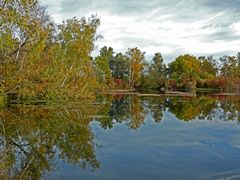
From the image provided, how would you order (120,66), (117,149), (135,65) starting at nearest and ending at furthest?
(117,149)
(135,65)
(120,66)

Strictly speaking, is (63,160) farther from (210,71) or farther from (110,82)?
(210,71)

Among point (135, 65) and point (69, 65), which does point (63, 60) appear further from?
point (135, 65)

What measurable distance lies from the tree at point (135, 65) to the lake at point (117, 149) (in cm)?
5948

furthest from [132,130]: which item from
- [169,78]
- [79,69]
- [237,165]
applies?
[169,78]

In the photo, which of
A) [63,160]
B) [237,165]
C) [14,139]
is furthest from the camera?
[14,139]

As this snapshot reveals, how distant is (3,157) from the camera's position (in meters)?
10.5

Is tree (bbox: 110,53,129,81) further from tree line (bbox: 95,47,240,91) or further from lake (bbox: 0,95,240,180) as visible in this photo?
lake (bbox: 0,95,240,180)

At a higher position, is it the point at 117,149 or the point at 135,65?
the point at 135,65

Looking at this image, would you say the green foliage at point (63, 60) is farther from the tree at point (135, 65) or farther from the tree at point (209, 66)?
the tree at point (209, 66)

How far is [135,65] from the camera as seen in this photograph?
262 feet

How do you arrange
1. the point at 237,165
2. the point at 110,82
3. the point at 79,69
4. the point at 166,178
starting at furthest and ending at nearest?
the point at 110,82, the point at 79,69, the point at 237,165, the point at 166,178

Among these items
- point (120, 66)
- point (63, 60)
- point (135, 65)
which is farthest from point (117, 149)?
point (120, 66)

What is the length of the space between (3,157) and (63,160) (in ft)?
5.67

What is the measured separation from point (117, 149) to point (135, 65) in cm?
Result: 6798
